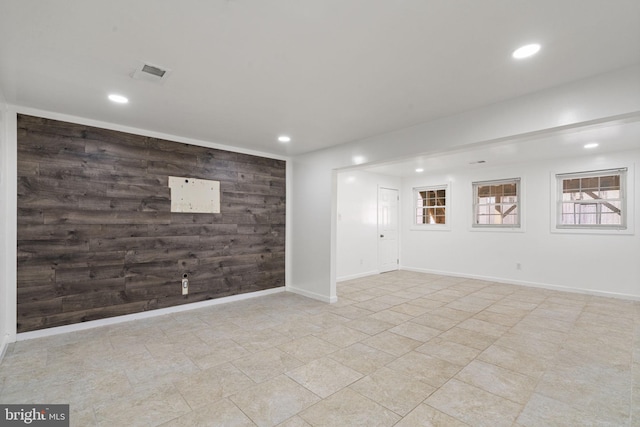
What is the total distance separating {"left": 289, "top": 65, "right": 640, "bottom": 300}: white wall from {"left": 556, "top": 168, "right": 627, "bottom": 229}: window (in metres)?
3.85

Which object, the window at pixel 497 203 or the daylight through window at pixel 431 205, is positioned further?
the daylight through window at pixel 431 205

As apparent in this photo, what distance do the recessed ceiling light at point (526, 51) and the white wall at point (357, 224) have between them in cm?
422

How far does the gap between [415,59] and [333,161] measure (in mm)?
2680

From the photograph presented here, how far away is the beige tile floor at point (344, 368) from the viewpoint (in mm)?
2061

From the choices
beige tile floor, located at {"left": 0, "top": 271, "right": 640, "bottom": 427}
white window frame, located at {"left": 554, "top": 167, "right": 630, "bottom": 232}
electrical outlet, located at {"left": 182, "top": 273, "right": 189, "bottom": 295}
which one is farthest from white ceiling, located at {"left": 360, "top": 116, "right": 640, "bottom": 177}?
electrical outlet, located at {"left": 182, "top": 273, "right": 189, "bottom": 295}

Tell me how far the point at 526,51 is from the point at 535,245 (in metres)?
4.97

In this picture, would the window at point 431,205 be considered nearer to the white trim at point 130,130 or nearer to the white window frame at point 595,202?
the white window frame at point 595,202

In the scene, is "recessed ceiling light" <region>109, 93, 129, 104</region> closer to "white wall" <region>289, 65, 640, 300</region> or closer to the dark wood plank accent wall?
the dark wood plank accent wall

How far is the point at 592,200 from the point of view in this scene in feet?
17.8

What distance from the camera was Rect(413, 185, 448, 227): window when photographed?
7309 mm

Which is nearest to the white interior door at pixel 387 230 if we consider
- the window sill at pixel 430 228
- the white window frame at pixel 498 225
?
the window sill at pixel 430 228

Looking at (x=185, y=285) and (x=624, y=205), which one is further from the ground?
(x=624, y=205)

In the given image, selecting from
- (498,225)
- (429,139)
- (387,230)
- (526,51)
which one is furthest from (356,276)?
(526,51)

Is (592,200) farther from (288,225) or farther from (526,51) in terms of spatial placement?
(288,225)
